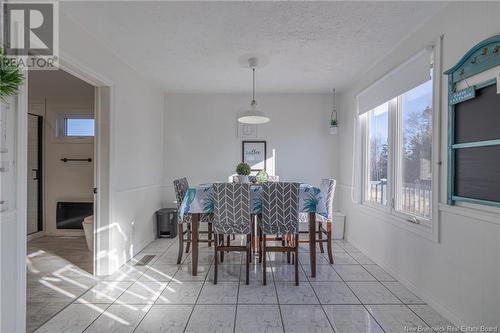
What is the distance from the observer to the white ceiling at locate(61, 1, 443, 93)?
85.7 inches

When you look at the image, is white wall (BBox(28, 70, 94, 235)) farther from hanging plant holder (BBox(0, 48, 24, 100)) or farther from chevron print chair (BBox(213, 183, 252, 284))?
hanging plant holder (BBox(0, 48, 24, 100))

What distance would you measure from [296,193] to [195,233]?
3.88ft

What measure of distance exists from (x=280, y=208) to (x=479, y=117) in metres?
1.70

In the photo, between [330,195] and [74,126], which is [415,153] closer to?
[330,195]

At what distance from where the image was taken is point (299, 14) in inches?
88.3

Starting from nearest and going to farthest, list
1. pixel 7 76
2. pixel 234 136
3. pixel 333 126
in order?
pixel 7 76 < pixel 333 126 < pixel 234 136

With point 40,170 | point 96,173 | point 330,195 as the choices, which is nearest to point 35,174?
point 40,170

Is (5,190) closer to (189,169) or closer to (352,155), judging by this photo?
(189,169)

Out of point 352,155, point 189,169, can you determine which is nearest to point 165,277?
point 189,169

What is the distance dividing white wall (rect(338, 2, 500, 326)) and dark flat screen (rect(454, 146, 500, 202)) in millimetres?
124

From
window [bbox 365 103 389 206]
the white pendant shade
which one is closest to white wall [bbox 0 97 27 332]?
the white pendant shade

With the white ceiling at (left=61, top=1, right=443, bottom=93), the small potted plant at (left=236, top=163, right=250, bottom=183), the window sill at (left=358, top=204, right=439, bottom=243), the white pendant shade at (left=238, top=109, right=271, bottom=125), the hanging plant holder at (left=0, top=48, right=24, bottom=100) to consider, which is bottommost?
the window sill at (left=358, top=204, right=439, bottom=243)

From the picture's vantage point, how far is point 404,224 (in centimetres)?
264

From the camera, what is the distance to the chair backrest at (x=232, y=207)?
8.84 feet
